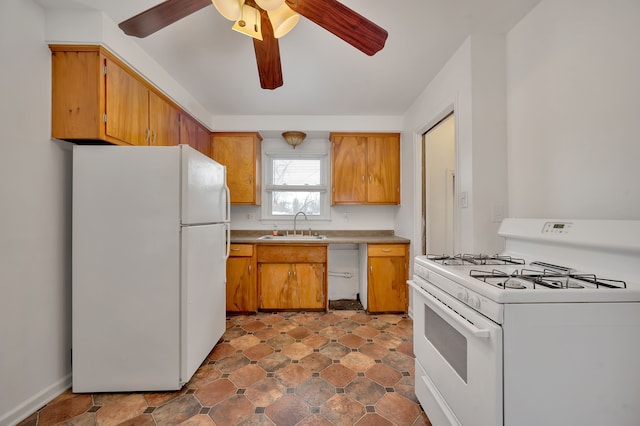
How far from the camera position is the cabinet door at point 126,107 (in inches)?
66.9

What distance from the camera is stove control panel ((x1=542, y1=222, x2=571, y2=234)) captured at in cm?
121

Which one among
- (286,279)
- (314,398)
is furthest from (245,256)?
(314,398)

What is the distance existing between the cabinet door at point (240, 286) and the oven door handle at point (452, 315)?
2.00 metres

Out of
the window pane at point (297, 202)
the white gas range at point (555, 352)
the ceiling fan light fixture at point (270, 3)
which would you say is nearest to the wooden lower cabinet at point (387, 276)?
the window pane at point (297, 202)

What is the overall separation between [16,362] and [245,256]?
5.74 ft

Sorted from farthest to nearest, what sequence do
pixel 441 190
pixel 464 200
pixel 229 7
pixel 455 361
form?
pixel 441 190, pixel 464 200, pixel 229 7, pixel 455 361

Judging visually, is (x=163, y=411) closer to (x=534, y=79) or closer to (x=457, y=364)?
(x=457, y=364)

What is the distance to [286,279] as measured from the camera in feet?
9.70

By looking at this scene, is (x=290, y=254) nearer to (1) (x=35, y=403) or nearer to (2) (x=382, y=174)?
(2) (x=382, y=174)

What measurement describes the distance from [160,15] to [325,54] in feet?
3.71

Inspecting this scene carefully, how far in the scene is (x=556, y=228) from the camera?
126cm

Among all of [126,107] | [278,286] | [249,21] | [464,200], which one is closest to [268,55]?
[249,21]

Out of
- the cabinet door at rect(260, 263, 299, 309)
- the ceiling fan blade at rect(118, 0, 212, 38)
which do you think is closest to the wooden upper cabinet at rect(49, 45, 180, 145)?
the ceiling fan blade at rect(118, 0, 212, 38)

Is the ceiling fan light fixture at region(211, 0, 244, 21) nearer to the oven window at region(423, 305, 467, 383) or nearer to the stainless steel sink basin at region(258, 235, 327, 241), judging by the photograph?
the oven window at region(423, 305, 467, 383)
